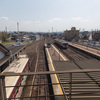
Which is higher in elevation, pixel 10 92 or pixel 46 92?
pixel 10 92

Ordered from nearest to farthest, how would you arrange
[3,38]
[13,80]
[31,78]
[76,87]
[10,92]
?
[76,87]
[10,92]
[13,80]
[31,78]
[3,38]

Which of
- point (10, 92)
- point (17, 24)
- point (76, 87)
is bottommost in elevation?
point (10, 92)

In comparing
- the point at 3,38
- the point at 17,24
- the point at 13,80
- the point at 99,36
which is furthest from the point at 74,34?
the point at 13,80

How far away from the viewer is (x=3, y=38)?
45.5 meters

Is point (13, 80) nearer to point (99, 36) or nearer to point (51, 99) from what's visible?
point (51, 99)

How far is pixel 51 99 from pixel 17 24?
167 ft

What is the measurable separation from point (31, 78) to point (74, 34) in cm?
4677

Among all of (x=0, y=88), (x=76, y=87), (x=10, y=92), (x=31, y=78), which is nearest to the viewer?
(x=0, y=88)

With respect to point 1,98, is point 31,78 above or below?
below

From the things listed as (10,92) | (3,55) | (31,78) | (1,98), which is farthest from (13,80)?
(31,78)

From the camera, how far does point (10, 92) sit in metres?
4.40

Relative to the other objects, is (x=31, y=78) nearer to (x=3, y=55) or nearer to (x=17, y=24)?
(x=3, y=55)

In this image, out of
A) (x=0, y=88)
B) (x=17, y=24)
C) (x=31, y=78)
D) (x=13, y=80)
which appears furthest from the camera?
(x=17, y=24)

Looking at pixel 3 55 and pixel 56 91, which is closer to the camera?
pixel 56 91
